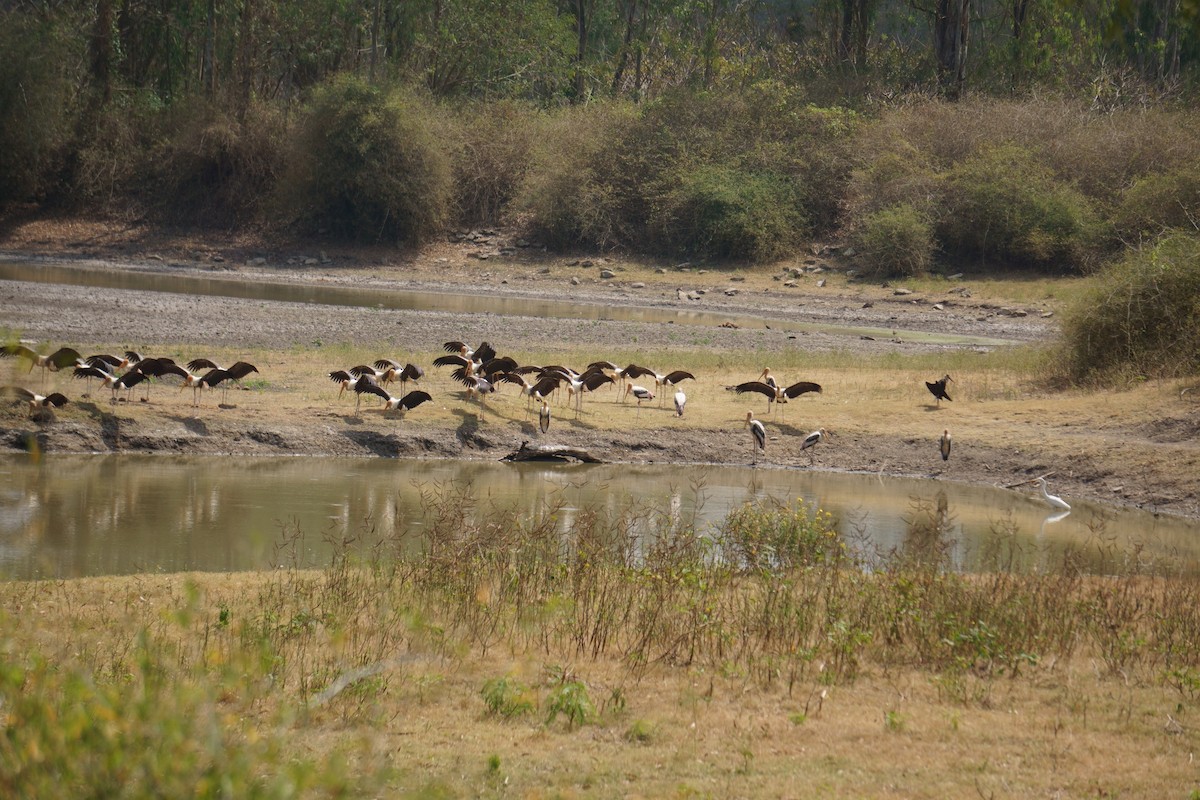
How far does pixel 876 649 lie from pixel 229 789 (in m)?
5.72

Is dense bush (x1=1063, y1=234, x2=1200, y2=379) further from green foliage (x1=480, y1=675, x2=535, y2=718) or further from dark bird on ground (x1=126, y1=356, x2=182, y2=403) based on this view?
green foliage (x1=480, y1=675, x2=535, y2=718)

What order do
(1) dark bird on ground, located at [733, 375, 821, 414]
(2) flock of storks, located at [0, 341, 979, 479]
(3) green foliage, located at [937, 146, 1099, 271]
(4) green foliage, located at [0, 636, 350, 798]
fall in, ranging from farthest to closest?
1. (3) green foliage, located at [937, 146, 1099, 271]
2. (1) dark bird on ground, located at [733, 375, 821, 414]
3. (2) flock of storks, located at [0, 341, 979, 479]
4. (4) green foliage, located at [0, 636, 350, 798]

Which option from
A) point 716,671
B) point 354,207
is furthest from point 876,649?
point 354,207

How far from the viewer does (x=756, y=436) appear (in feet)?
56.4

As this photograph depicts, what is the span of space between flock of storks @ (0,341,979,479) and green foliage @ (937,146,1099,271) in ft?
64.2

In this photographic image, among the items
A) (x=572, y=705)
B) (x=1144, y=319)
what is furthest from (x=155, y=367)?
(x=1144, y=319)

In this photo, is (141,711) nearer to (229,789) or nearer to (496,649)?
(229,789)

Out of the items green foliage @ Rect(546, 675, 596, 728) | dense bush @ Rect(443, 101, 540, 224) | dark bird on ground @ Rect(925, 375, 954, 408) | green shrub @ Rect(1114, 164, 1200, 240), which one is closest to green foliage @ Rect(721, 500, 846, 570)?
green foliage @ Rect(546, 675, 596, 728)

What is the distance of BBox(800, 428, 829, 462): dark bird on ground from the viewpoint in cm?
1739

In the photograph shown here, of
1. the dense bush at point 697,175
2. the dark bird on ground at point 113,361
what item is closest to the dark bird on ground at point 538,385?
the dark bird on ground at point 113,361

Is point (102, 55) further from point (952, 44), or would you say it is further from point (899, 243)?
point (952, 44)

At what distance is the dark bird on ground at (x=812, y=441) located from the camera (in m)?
17.4

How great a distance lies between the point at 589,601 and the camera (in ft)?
27.9

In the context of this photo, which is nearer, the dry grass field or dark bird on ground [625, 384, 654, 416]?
the dry grass field
